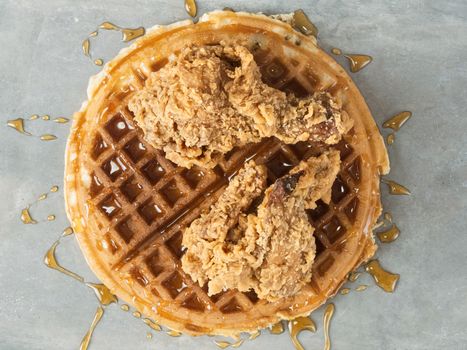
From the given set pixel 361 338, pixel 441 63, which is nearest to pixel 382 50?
pixel 441 63

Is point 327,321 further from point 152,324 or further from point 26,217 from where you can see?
point 26,217

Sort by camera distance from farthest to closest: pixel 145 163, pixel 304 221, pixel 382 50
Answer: pixel 382 50, pixel 145 163, pixel 304 221

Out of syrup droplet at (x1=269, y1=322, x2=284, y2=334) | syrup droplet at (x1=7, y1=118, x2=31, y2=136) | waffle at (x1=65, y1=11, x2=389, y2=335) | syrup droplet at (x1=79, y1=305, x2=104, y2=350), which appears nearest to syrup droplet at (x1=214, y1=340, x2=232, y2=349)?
waffle at (x1=65, y1=11, x2=389, y2=335)

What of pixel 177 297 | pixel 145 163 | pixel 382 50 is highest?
pixel 382 50

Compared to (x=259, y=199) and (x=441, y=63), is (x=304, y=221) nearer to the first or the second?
(x=259, y=199)

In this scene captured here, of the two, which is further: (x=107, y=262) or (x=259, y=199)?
(x=107, y=262)

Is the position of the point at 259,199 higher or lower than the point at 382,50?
lower

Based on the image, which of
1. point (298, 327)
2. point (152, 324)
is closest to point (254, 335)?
point (298, 327)

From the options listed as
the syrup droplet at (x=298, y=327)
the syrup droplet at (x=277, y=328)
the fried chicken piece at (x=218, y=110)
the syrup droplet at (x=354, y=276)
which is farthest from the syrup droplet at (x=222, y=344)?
the fried chicken piece at (x=218, y=110)
